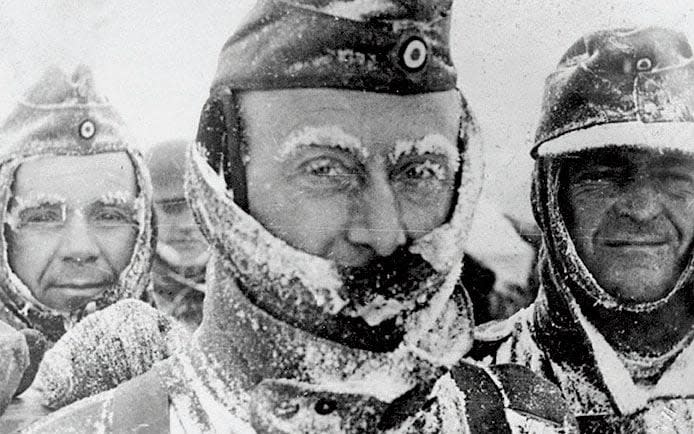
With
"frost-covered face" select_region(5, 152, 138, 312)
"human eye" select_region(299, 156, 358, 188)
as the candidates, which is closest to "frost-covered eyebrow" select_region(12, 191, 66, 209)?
"frost-covered face" select_region(5, 152, 138, 312)

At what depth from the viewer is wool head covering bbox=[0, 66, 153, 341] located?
221cm

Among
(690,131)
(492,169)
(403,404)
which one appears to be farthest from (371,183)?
(690,131)

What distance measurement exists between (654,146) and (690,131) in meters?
0.11

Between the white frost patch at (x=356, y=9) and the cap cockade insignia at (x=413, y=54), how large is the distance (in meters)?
0.09

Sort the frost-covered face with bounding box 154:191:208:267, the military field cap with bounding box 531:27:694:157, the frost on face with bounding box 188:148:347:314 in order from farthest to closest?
the military field cap with bounding box 531:27:694:157
the frost-covered face with bounding box 154:191:208:267
the frost on face with bounding box 188:148:347:314

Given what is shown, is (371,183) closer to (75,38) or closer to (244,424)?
(244,424)

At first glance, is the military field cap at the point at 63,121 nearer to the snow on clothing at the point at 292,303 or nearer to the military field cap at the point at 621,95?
the snow on clothing at the point at 292,303

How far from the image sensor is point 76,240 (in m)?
2.21

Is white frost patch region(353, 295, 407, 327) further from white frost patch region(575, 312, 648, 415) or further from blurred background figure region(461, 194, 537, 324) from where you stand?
white frost patch region(575, 312, 648, 415)

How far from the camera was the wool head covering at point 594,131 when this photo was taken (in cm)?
230

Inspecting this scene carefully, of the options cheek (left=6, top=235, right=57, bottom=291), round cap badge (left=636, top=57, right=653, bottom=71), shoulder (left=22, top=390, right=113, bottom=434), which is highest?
round cap badge (left=636, top=57, right=653, bottom=71)

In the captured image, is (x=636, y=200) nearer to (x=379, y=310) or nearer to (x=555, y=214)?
(x=555, y=214)

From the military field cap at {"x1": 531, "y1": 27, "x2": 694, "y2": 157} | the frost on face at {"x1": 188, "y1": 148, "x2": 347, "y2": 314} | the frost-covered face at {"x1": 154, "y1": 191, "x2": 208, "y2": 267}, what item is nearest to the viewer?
the frost on face at {"x1": 188, "y1": 148, "x2": 347, "y2": 314}

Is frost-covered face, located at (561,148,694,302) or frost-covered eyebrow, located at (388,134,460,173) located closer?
frost-covered eyebrow, located at (388,134,460,173)
